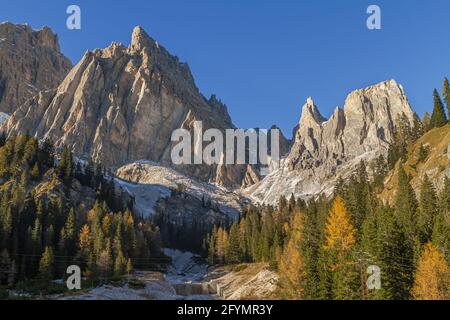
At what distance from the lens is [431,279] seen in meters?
63.2

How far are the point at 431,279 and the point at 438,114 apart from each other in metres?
104

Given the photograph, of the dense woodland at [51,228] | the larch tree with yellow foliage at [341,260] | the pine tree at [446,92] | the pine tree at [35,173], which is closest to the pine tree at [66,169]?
the dense woodland at [51,228]

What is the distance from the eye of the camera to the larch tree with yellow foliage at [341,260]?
198ft

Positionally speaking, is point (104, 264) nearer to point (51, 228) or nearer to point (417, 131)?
point (51, 228)

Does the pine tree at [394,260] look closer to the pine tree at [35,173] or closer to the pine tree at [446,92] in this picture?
the pine tree at [446,92]

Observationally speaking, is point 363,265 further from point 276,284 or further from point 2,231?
point 2,231

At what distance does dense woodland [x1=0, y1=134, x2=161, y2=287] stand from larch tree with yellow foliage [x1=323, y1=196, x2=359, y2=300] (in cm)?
5570

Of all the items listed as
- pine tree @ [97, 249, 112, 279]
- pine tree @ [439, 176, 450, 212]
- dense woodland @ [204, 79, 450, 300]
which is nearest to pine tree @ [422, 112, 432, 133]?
dense woodland @ [204, 79, 450, 300]

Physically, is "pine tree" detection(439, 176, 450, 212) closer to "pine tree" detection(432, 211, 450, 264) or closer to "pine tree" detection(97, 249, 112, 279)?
"pine tree" detection(432, 211, 450, 264)

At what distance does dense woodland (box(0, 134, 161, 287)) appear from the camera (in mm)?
100838

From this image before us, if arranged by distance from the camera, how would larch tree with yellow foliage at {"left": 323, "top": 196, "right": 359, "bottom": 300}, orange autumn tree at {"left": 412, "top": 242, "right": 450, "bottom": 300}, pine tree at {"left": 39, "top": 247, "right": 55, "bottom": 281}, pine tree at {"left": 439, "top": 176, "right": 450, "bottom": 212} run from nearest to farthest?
larch tree with yellow foliage at {"left": 323, "top": 196, "right": 359, "bottom": 300} < orange autumn tree at {"left": 412, "top": 242, "right": 450, "bottom": 300} < pine tree at {"left": 39, "top": 247, "right": 55, "bottom": 281} < pine tree at {"left": 439, "top": 176, "right": 450, "bottom": 212}

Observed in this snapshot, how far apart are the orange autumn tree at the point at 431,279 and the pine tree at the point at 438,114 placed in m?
92.9
